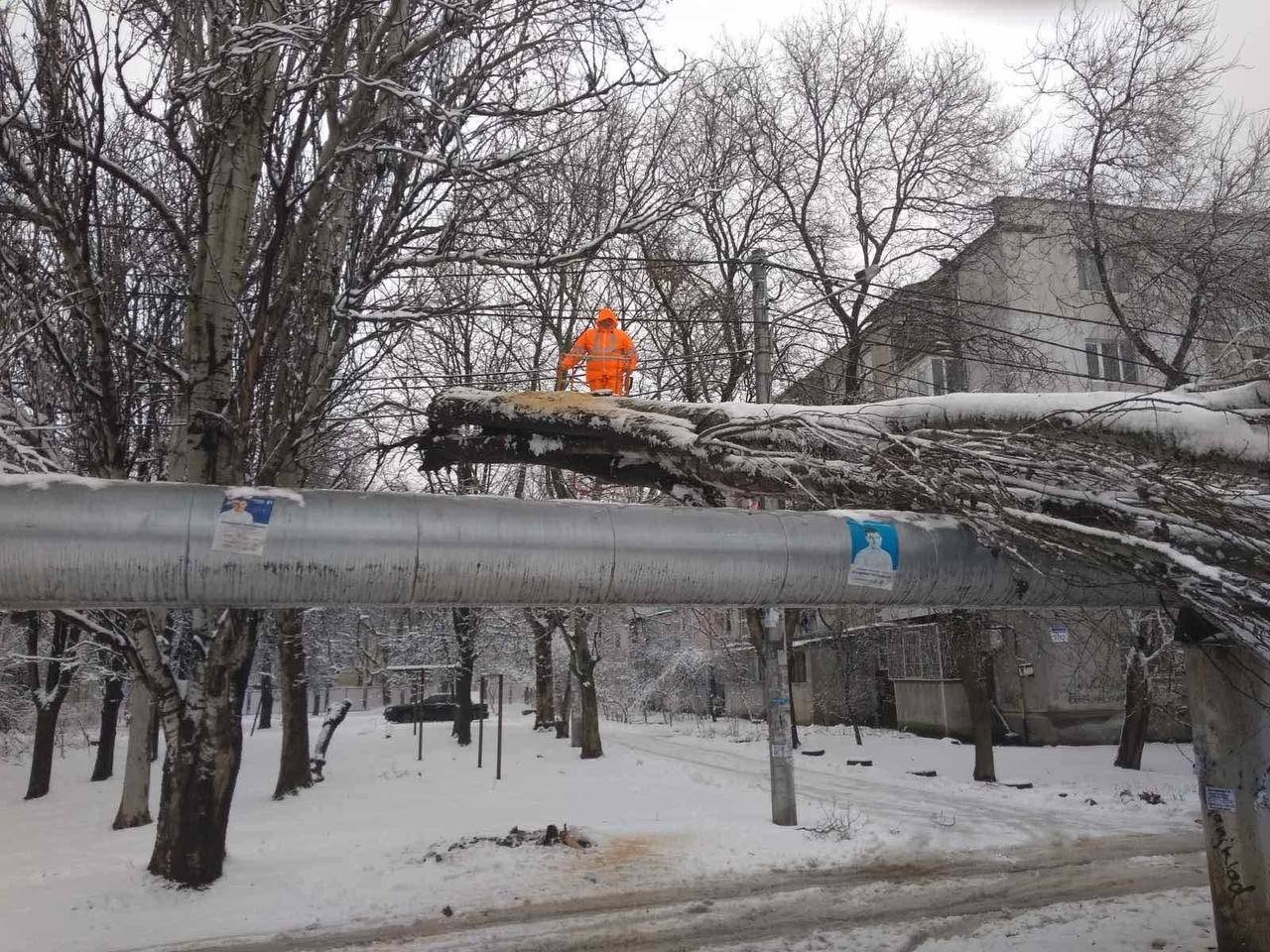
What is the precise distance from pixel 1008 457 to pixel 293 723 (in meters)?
15.1

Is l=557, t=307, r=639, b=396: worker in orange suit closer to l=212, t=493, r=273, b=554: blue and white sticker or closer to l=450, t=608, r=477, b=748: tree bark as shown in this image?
l=212, t=493, r=273, b=554: blue and white sticker

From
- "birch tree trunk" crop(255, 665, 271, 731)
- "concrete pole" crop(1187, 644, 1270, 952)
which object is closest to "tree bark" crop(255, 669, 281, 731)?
"birch tree trunk" crop(255, 665, 271, 731)

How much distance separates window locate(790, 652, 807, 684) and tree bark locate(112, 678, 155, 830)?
2379 cm

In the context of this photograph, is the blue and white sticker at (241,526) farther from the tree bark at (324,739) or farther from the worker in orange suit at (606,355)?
the tree bark at (324,739)

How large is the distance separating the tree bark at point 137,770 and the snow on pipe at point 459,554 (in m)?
10.4

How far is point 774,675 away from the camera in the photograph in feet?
40.1

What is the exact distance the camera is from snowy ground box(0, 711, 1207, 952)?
7.66 metres

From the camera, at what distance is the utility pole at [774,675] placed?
461 inches

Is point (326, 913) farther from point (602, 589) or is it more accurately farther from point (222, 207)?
point (222, 207)

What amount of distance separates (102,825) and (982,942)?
12.9 m

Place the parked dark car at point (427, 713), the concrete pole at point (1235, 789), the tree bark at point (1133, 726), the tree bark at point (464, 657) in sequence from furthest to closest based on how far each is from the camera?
the parked dark car at point (427, 713) < the tree bark at point (464, 657) < the tree bark at point (1133, 726) < the concrete pole at point (1235, 789)

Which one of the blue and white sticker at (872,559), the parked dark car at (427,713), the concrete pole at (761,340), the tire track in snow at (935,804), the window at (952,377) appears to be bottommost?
the parked dark car at (427,713)

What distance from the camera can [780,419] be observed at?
5504 millimetres

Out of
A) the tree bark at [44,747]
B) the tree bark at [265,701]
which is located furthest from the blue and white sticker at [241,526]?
the tree bark at [265,701]
